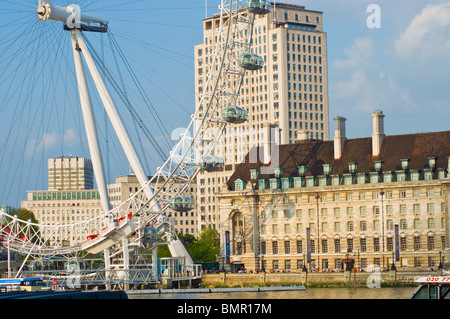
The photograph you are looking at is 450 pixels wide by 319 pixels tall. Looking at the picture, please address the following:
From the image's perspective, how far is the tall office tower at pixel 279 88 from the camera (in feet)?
591

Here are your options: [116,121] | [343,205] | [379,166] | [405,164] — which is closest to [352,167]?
[379,166]

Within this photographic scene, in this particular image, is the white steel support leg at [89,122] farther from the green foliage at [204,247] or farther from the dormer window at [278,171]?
the green foliage at [204,247]

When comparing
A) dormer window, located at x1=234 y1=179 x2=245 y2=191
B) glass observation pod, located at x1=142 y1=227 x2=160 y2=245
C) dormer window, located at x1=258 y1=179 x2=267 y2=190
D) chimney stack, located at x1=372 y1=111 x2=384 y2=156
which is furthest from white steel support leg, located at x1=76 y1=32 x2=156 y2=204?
chimney stack, located at x1=372 y1=111 x2=384 y2=156

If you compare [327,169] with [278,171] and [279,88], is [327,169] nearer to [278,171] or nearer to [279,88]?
[278,171]

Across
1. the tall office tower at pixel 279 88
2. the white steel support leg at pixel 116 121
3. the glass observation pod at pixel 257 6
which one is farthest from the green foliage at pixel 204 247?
the glass observation pod at pixel 257 6

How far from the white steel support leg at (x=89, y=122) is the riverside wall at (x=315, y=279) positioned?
18769mm

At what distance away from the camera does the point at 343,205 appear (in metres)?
108

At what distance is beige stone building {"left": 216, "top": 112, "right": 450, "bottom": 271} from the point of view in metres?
102

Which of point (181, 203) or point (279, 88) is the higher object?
point (279, 88)

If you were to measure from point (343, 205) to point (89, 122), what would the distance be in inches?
1367

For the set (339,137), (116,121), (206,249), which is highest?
(116,121)
